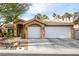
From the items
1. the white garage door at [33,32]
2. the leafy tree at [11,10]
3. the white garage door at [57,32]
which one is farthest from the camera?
the white garage door at [33,32]

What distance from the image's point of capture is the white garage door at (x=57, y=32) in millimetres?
10789

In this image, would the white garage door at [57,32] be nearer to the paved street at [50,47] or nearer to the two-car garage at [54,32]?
the two-car garage at [54,32]

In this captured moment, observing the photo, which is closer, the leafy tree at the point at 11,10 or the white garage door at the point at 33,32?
the leafy tree at the point at 11,10

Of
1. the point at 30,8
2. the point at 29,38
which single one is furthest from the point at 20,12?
the point at 29,38

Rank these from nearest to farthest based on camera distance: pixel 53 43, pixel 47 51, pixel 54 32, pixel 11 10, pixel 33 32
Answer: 1. pixel 47 51
2. pixel 11 10
3. pixel 54 32
4. pixel 53 43
5. pixel 33 32

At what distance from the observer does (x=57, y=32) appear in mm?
10859

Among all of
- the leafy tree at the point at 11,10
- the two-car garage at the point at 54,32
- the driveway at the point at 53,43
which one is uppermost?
the leafy tree at the point at 11,10

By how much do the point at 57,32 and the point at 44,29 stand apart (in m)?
0.59

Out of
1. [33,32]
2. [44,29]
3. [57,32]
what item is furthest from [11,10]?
[57,32]

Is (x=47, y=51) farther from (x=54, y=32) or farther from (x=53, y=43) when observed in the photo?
(x=54, y=32)

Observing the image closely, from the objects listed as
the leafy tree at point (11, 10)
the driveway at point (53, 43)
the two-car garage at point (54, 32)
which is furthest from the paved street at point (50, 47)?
the leafy tree at point (11, 10)

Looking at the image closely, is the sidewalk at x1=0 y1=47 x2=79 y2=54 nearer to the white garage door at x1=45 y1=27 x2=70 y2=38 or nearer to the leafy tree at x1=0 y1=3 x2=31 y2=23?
the white garage door at x1=45 y1=27 x2=70 y2=38

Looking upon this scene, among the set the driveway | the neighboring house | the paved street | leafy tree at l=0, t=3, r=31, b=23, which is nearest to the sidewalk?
the paved street

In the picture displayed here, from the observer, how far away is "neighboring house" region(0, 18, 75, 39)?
10789mm
